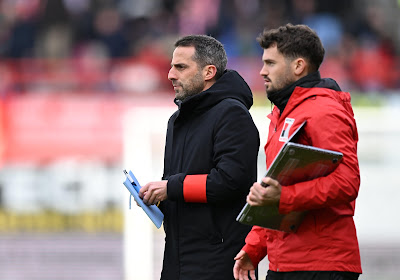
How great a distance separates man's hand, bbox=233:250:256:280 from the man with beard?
0.16 meters

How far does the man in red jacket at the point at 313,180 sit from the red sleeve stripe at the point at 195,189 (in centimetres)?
38

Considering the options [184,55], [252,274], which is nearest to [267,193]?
[252,274]

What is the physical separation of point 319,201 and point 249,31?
7.69 metres

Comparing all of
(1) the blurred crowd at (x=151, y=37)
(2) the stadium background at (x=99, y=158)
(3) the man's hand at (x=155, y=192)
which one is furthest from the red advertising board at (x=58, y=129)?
(3) the man's hand at (x=155, y=192)

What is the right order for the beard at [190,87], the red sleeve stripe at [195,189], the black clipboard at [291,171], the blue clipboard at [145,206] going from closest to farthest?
the black clipboard at [291,171], the red sleeve stripe at [195,189], the blue clipboard at [145,206], the beard at [190,87]

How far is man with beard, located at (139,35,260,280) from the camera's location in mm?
4031

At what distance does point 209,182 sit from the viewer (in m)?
4.00

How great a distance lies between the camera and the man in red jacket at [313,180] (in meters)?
3.39

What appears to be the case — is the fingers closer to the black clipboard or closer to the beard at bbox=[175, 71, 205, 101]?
the black clipboard

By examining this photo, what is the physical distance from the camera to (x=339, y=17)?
38.4 feet

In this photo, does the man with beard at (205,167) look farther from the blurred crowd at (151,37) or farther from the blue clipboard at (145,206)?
the blurred crowd at (151,37)

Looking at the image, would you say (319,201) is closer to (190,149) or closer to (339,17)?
(190,149)

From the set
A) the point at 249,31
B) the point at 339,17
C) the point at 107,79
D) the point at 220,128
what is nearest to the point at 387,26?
the point at 339,17

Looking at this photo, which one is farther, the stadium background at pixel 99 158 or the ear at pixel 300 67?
the stadium background at pixel 99 158
